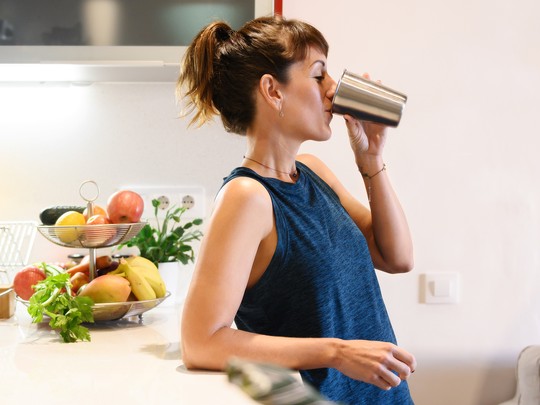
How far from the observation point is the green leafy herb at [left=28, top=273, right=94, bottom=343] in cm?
142

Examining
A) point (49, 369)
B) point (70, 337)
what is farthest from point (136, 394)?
point (70, 337)

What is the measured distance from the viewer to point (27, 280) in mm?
1593

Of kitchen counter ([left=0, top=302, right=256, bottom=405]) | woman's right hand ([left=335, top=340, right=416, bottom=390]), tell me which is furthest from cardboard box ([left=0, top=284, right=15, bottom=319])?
woman's right hand ([left=335, top=340, right=416, bottom=390])

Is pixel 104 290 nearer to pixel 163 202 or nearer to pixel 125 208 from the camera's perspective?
pixel 125 208

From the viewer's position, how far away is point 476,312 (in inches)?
82.1

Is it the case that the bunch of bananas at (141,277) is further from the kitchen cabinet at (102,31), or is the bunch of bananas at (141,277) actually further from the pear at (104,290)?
the kitchen cabinet at (102,31)

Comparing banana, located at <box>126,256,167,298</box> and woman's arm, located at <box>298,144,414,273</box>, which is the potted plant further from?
woman's arm, located at <box>298,144,414,273</box>

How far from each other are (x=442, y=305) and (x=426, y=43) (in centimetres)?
72

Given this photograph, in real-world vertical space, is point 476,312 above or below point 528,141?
below

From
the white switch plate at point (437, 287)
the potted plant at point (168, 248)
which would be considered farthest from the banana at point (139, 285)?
the white switch plate at point (437, 287)

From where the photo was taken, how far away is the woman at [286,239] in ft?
3.65

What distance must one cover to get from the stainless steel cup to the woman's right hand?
44 centimetres

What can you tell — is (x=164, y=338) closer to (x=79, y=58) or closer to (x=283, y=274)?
(x=283, y=274)

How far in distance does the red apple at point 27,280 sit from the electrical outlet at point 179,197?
53 centimetres
